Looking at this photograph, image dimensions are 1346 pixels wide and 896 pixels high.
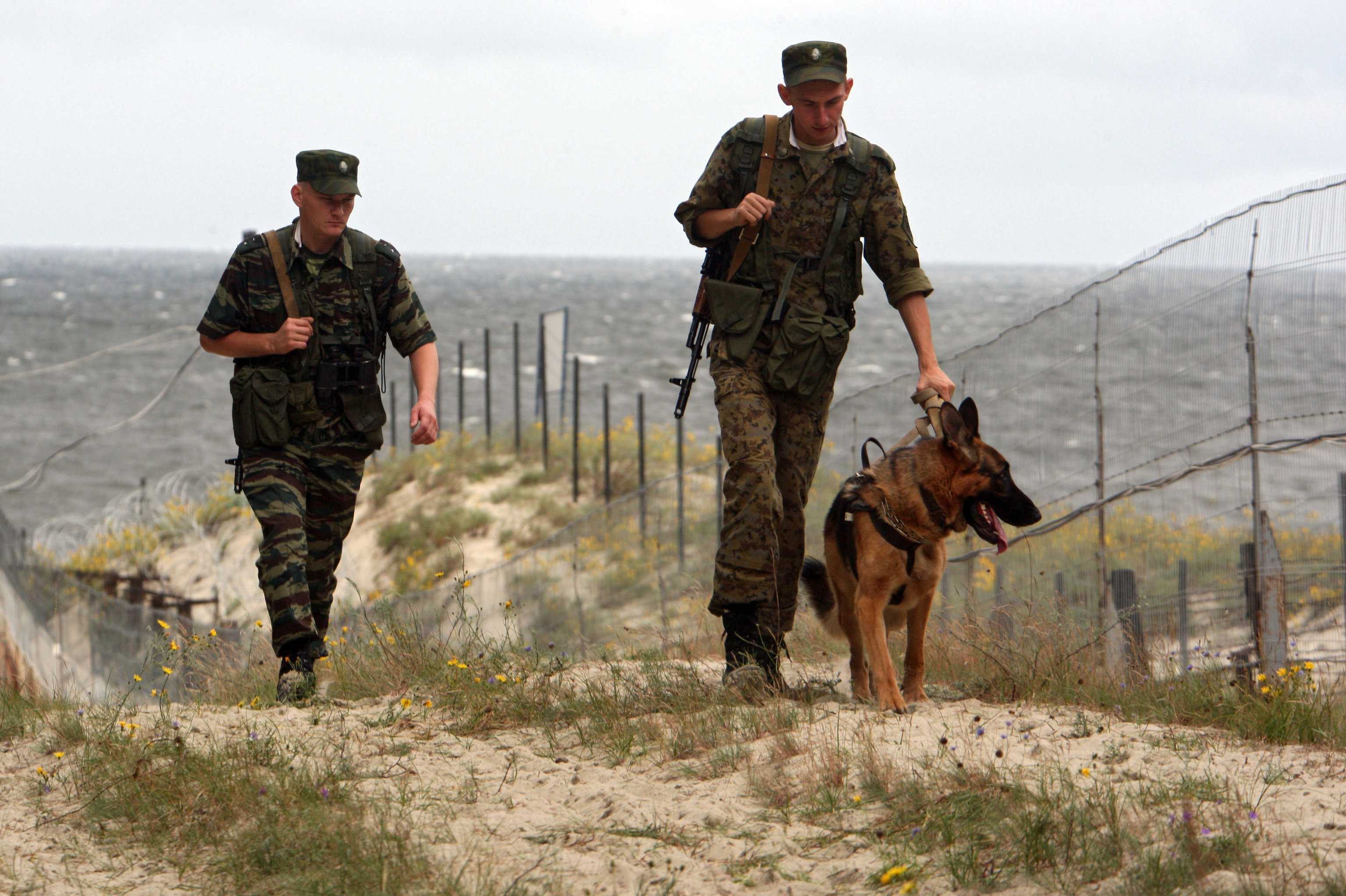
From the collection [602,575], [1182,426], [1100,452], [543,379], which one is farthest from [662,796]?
[543,379]

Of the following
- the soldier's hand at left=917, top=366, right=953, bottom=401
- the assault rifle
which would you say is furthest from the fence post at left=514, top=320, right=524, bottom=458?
the soldier's hand at left=917, top=366, right=953, bottom=401

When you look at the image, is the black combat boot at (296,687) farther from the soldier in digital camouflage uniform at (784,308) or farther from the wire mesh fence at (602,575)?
the wire mesh fence at (602,575)

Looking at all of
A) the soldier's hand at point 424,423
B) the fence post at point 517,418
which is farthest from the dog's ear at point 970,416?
the fence post at point 517,418

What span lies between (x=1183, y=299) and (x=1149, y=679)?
11.9 ft

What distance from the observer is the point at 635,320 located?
7381 cm

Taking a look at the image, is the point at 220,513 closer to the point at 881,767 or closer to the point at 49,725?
the point at 49,725

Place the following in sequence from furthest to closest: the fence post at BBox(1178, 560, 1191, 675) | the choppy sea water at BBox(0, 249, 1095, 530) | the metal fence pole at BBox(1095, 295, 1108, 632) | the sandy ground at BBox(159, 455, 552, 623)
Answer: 1. the choppy sea water at BBox(0, 249, 1095, 530)
2. the sandy ground at BBox(159, 455, 552, 623)
3. the metal fence pole at BBox(1095, 295, 1108, 632)
4. the fence post at BBox(1178, 560, 1191, 675)

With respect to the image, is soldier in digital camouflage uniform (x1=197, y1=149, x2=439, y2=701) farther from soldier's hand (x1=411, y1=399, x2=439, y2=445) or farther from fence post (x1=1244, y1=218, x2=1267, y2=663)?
fence post (x1=1244, y1=218, x2=1267, y2=663)

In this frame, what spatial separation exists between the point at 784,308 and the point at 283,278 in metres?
1.91

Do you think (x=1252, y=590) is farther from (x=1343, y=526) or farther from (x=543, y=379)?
(x=543, y=379)

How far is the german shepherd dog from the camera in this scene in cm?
433

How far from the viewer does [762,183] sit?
4.69 metres

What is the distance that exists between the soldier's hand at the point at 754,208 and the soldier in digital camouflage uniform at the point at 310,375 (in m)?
1.26

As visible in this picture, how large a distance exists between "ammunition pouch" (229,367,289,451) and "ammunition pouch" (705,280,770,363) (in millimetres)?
1679
